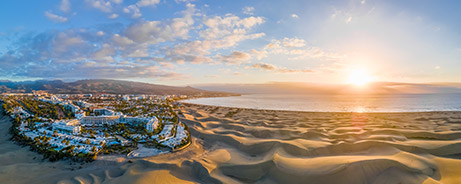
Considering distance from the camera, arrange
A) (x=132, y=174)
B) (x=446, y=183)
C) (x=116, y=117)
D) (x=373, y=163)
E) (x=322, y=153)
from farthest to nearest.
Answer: (x=116, y=117) → (x=322, y=153) → (x=132, y=174) → (x=373, y=163) → (x=446, y=183)

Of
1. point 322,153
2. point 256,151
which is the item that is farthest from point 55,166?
point 322,153

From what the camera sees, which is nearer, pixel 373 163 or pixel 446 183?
pixel 446 183

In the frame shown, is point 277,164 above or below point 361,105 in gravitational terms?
below

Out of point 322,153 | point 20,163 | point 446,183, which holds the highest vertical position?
point 446,183

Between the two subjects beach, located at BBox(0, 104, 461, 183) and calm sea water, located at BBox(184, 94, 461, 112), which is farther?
calm sea water, located at BBox(184, 94, 461, 112)

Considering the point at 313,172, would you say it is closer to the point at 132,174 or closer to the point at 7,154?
the point at 132,174

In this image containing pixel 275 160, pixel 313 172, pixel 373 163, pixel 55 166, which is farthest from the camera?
pixel 55 166

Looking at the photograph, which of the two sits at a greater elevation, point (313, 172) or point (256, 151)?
point (313, 172)

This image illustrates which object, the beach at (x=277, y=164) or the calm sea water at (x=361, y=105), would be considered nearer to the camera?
the beach at (x=277, y=164)

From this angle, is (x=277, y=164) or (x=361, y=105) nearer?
(x=277, y=164)

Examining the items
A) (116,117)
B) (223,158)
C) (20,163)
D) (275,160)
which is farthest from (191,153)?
(116,117)
